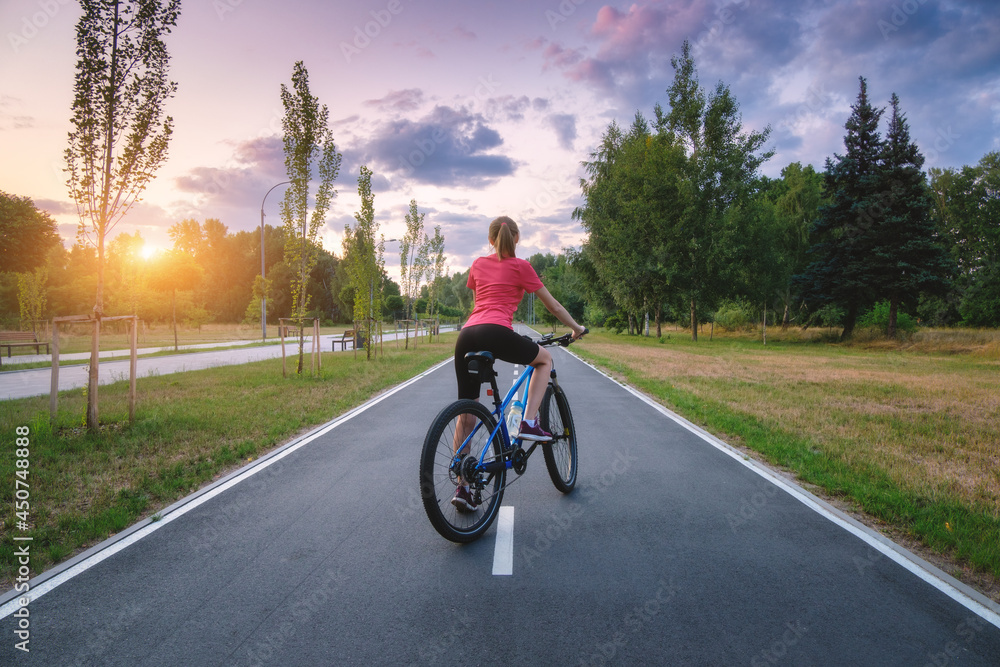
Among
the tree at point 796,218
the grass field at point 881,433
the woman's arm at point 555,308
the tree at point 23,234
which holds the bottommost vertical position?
the grass field at point 881,433

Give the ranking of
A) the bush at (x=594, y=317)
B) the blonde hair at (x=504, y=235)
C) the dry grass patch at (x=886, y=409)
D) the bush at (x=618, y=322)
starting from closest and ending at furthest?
the blonde hair at (x=504, y=235), the dry grass patch at (x=886, y=409), the bush at (x=618, y=322), the bush at (x=594, y=317)

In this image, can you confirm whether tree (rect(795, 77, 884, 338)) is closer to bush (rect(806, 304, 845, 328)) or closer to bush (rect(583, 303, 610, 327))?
bush (rect(806, 304, 845, 328))

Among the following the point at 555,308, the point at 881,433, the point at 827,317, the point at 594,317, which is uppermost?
the point at 827,317

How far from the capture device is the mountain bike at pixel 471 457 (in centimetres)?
334

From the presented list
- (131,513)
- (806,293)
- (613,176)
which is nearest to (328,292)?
(613,176)

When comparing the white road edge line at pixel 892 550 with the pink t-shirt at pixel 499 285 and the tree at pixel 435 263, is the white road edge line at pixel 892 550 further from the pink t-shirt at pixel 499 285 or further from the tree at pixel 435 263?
the tree at pixel 435 263

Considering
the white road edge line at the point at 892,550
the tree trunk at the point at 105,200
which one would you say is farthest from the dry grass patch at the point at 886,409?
the tree trunk at the point at 105,200

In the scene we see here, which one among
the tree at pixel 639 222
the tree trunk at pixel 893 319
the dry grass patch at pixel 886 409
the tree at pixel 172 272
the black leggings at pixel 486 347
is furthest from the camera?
the tree at pixel 639 222

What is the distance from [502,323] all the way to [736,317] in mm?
47501

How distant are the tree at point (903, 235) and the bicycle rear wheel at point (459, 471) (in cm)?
3374

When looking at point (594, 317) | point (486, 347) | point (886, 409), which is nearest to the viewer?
point (486, 347)

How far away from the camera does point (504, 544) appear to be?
141 inches

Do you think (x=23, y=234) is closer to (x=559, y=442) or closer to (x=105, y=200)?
(x=105, y=200)

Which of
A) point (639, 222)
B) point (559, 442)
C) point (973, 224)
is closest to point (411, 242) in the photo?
point (639, 222)
